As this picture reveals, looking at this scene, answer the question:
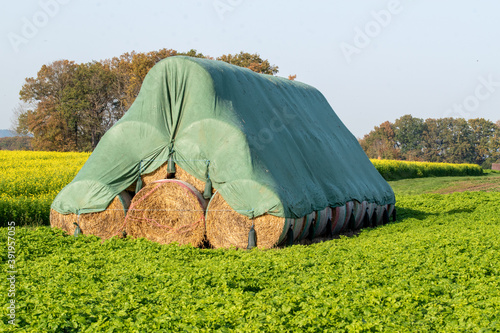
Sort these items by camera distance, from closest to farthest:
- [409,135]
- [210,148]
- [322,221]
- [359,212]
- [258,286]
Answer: [258,286] → [210,148] → [322,221] → [359,212] → [409,135]

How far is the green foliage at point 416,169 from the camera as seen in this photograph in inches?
2003

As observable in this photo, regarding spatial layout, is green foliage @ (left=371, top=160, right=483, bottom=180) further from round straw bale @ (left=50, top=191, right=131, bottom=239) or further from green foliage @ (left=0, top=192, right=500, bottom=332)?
green foliage @ (left=0, top=192, right=500, bottom=332)

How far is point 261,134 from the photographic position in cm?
1359

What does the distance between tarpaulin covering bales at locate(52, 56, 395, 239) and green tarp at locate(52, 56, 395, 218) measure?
0.9 inches

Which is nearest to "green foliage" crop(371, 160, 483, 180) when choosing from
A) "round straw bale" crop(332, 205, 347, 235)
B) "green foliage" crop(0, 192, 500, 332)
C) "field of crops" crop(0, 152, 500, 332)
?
"round straw bale" crop(332, 205, 347, 235)

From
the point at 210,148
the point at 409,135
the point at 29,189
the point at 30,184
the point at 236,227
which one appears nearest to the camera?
the point at 236,227

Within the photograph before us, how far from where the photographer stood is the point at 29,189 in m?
19.2

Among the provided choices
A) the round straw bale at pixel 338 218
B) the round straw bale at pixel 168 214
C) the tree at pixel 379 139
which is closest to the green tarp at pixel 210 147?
the round straw bale at pixel 338 218

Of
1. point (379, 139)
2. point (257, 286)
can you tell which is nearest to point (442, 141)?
point (379, 139)

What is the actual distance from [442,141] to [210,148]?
10033cm

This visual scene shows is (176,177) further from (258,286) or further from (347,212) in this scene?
(258,286)

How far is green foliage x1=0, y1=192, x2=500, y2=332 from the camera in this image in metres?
6.38

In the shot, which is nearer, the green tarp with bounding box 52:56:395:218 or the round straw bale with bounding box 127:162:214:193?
the green tarp with bounding box 52:56:395:218

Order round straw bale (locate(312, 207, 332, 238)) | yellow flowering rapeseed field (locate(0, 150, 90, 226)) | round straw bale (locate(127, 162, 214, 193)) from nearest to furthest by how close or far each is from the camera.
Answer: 1. round straw bale (locate(127, 162, 214, 193))
2. round straw bale (locate(312, 207, 332, 238))
3. yellow flowering rapeseed field (locate(0, 150, 90, 226))
